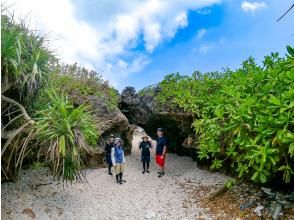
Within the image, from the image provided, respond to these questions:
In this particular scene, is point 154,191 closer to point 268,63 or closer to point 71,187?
point 71,187

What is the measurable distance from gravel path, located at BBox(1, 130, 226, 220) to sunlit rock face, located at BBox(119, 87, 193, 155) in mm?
2140

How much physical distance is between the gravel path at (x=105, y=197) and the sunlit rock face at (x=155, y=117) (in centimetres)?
214

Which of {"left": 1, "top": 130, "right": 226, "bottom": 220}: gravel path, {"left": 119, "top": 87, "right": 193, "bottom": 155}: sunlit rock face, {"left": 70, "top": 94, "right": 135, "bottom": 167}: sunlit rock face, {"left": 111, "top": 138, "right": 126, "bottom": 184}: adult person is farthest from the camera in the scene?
{"left": 119, "top": 87, "right": 193, "bottom": 155}: sunlit rock face

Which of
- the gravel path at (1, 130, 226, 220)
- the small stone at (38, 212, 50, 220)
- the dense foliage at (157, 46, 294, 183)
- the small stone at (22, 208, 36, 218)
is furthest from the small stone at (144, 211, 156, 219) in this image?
the small stone at (22, 208, 36, 218)

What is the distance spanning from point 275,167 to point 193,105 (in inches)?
217

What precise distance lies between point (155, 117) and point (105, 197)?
227 inches

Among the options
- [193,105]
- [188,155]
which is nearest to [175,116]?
[193,105]

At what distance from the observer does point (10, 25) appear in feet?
31.4

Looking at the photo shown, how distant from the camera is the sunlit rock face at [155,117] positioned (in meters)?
14.5

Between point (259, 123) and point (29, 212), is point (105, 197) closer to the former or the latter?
point (29, 212)

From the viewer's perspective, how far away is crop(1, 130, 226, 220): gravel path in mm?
9359

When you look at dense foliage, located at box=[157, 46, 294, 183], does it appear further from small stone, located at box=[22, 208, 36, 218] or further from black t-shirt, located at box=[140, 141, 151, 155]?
small stone, located at box=[22, 208, 36, 218]

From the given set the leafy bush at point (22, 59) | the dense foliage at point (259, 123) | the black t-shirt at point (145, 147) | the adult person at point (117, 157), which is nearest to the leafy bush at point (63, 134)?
the leafy bush at point (22, 59)

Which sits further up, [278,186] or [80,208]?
[278,186]
